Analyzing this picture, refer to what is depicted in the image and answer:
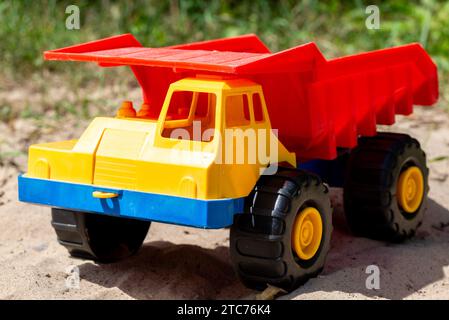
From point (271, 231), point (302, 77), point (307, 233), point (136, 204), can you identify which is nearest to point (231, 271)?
point (307, 233)

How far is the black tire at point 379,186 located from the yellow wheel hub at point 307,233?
0.60 m

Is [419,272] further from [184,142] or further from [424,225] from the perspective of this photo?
[184,142]

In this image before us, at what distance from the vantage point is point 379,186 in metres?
3.93

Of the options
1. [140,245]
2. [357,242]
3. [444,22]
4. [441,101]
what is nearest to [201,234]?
[140,245]

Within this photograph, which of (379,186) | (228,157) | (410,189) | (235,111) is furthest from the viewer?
(410,189)

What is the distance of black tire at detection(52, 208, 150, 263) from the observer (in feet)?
11.7

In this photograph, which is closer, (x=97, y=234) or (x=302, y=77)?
(x=302, y=77)

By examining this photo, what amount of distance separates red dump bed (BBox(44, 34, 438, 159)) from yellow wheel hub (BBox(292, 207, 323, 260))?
0.32m

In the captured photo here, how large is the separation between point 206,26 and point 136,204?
384 centimetres

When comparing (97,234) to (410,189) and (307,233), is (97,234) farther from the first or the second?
(410,189)

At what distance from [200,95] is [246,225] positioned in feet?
2.51

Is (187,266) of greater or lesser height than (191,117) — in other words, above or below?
below

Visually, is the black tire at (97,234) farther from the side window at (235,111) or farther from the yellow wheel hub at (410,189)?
the yellow wheel hub at (410,189)

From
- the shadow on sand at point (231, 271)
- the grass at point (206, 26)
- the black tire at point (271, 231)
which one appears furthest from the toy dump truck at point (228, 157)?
the grass at point (206, 26)
